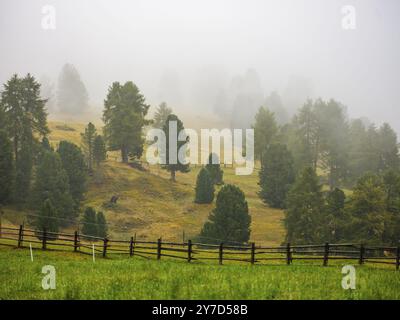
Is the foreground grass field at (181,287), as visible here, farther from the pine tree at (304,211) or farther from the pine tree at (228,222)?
the pine tree at (304,211)

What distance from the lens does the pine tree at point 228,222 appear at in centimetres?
4266

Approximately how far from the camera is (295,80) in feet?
530

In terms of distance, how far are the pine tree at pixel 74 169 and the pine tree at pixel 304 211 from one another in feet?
102

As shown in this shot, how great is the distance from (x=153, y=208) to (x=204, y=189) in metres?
9.03

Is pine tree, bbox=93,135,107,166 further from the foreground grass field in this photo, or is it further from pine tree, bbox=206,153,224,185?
the foreground grass field

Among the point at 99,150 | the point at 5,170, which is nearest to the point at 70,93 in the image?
the point at 99,150

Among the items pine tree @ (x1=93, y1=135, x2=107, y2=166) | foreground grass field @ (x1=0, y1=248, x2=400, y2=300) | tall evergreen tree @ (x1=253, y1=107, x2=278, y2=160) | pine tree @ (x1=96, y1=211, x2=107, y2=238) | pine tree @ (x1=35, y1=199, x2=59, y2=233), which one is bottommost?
pine tree @ (x1=96, y1=211, x2=107, y2=238)

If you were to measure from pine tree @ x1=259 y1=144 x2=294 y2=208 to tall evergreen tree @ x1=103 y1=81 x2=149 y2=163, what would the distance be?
2406 cm

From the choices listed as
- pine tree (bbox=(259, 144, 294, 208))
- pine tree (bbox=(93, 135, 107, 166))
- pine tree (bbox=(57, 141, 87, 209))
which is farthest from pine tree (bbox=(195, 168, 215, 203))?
pine tree (bbox=(57, 141, 87, 209))

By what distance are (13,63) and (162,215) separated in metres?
175

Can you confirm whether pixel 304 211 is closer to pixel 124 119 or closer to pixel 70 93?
pixel 124 119

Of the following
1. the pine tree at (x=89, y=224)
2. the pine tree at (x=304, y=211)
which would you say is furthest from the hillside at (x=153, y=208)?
the pine tree at (x=89, y=224)

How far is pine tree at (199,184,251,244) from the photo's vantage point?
140 ft

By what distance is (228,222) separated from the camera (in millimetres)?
43219
